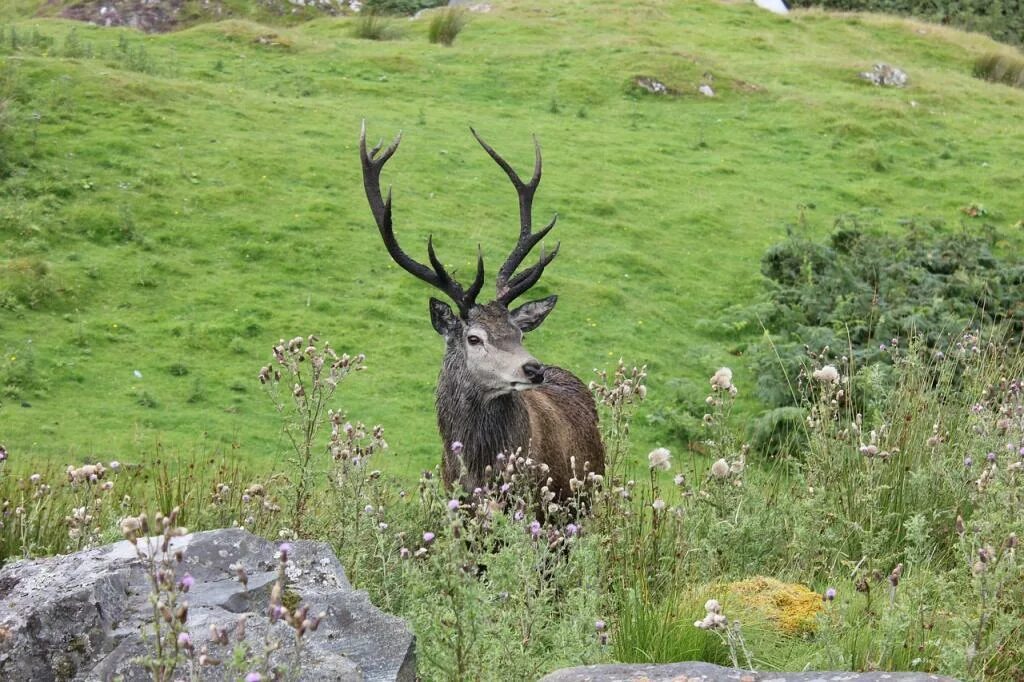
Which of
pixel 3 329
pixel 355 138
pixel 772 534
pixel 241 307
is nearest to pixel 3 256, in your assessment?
pixel 3 329

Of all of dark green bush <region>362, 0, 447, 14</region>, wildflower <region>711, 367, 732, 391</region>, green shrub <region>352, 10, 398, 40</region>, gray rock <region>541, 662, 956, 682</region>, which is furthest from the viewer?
dark green bush <region>362, 0, 447, 14</region>

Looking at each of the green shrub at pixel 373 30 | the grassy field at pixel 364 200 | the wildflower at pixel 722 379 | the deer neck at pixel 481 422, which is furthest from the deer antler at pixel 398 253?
the green shrub at pixel 373 30

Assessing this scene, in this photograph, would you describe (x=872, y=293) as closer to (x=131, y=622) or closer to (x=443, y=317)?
(x=443, y=317)

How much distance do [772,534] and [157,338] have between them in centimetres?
938

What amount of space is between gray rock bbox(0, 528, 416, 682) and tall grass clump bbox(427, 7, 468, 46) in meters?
28.2

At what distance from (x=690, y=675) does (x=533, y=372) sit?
157 inches

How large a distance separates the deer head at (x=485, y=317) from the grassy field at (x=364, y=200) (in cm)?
264

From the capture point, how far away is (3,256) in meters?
15.1

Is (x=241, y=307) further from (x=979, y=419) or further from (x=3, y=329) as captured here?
(x=979, y=419)

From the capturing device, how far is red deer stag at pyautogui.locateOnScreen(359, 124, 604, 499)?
7766 mm

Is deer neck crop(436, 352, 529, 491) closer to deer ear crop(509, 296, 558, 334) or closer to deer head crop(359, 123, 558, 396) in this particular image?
deer head crop(359, 123, 558, 396)

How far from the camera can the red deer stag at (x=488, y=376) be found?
25.5ft

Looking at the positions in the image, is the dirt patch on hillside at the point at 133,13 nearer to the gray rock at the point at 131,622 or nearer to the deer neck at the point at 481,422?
the deer neck at the point at 481,422

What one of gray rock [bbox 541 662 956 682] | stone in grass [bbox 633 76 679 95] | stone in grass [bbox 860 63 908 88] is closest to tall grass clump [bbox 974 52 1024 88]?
stone in grass [bbox 860 63 908 88]
